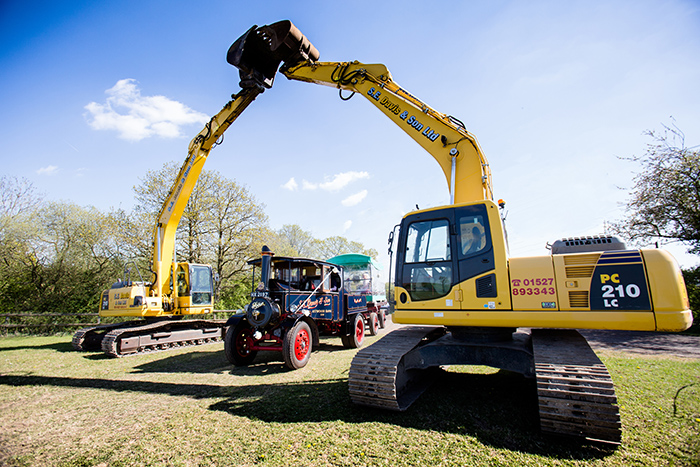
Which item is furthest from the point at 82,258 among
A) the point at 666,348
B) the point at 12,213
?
the point at 666,348

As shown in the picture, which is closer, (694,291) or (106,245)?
(694,291)

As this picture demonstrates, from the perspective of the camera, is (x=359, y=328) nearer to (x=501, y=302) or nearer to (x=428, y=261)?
(x=428, y=261)

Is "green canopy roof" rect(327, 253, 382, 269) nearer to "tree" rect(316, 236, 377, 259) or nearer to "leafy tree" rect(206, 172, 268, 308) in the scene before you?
"leafy tree" rect(206, 172, 268, 308)

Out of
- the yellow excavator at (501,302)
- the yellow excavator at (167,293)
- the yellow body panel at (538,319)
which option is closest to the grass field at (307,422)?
the yellow excavator at (501,302)

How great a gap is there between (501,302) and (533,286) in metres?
0.43

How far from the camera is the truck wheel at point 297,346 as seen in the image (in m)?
6.80

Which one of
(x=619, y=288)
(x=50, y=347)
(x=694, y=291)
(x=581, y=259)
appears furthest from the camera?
(x=694, y=291)

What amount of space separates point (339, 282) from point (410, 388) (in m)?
4.84

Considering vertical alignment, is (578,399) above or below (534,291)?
below

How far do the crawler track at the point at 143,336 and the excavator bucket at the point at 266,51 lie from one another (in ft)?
24.9

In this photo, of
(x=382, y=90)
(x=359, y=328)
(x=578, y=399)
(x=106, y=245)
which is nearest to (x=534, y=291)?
(x=578, y=399)

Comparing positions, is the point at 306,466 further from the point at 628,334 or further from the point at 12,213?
the point at 12,213

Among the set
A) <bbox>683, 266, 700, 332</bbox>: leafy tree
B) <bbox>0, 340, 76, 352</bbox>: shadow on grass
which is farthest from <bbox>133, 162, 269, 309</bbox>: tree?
<bbox>683, 266, 700, 332</bbox>: leafy tree

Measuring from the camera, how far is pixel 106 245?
18562 millimetres
